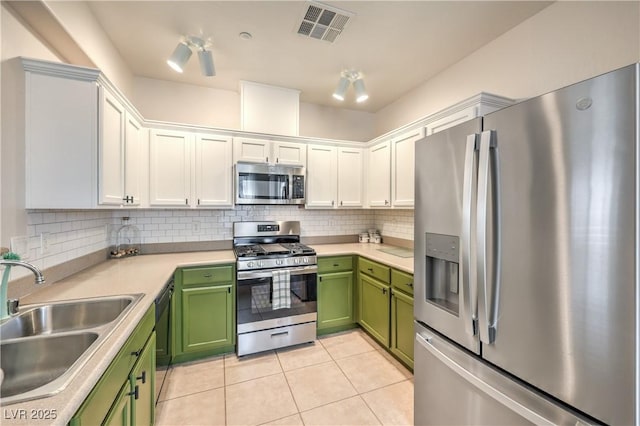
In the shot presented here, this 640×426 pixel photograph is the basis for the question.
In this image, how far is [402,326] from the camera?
7.71 ft

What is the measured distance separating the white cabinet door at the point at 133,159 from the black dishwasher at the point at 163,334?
2.69 feet

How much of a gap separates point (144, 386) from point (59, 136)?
148 cm

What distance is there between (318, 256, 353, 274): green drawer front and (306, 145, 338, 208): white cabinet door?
26.7 inches

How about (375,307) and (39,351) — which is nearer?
(39,351)

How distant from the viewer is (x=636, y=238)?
757 millimetres

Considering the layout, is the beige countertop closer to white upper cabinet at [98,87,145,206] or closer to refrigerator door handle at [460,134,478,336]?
white upper cabinet at [98,87,145,206]

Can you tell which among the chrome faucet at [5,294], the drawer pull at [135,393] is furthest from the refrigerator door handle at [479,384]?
the chrome faucet at [5,294]

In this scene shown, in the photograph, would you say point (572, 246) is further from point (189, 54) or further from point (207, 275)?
point (189, 54)

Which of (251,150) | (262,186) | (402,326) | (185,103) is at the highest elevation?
(185,103)

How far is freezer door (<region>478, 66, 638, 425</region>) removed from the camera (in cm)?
78

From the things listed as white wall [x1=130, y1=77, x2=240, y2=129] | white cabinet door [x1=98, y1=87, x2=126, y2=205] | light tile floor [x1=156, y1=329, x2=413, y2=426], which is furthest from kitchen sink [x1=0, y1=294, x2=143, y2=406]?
white wall [x1=130, y1=77, x2=240, y2=129]

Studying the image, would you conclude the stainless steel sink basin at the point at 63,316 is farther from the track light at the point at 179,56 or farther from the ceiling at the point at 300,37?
the ceiling at the point at 300,37

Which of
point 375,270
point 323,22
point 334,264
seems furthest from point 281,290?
point 323,22

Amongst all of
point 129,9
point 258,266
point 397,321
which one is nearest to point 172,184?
Result: point 258,266
